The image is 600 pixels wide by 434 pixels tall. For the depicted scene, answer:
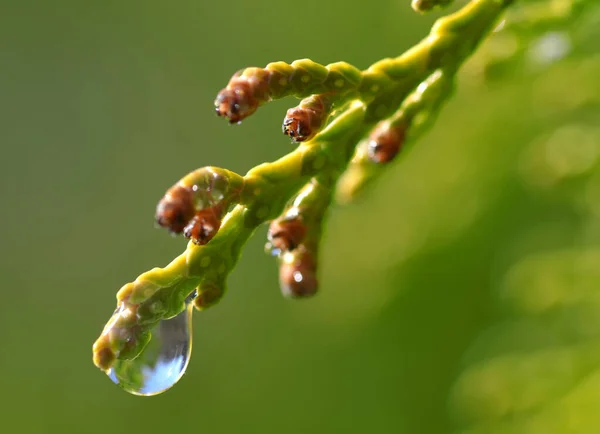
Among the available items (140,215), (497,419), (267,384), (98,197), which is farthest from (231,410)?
(497,419)

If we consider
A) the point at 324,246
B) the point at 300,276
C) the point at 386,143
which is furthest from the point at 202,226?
the point at 324,246

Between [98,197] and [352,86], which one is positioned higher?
[98,197]

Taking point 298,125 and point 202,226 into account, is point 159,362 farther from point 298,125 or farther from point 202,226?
point 298,125

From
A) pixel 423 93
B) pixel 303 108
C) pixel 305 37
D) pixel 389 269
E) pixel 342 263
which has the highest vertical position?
pixel 305 37

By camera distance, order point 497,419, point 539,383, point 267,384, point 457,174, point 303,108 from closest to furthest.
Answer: point 303,108 → point 539,383 → point 497,419 → point 457,174 → point 267,384

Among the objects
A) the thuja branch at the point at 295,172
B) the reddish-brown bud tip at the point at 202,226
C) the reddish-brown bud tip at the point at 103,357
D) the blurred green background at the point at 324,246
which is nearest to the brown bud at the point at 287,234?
the thuja branch at the point at 295,172

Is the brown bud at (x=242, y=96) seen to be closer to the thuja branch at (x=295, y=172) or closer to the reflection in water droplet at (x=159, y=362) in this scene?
the thuja branch at (x=295, y=172)

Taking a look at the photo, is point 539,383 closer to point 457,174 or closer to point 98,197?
point 457,174

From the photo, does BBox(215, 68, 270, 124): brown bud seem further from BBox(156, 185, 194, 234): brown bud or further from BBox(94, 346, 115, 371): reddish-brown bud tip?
BBox(94, 346, 115, 371): reddish-brown bud tip
